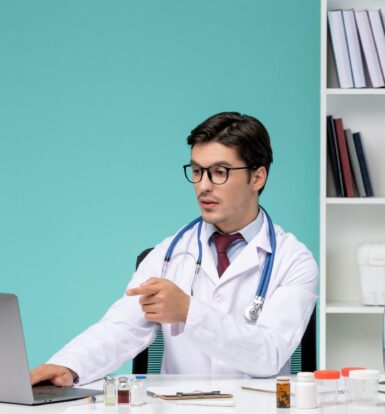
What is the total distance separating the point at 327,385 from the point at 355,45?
5.84ft

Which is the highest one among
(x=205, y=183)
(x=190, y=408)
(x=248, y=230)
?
(x=205, y=183)

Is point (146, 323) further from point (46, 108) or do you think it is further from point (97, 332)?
point (46, 108)

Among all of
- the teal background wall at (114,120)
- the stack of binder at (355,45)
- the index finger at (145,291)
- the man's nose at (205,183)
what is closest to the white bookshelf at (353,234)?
the stack of binder at (355,45)

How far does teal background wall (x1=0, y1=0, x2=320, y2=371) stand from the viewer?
150 inches

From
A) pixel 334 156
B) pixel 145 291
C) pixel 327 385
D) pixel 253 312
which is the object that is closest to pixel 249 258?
pixel 253 312

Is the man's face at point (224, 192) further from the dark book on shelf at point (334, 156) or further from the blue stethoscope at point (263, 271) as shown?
the dark book on shelf at point (334, 156)

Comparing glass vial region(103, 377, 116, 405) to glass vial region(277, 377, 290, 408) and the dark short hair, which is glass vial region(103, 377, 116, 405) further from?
the dark short hair

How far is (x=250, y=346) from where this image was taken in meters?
2.25

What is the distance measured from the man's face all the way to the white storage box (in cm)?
86

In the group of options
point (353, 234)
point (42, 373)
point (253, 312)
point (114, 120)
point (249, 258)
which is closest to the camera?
point (42, 373)

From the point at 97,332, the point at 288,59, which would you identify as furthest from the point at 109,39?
the point at 97,332

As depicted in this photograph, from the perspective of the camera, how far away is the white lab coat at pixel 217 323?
2.24 meters

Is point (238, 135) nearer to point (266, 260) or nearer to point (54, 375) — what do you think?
point (266, 260)

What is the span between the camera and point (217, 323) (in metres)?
2.21
